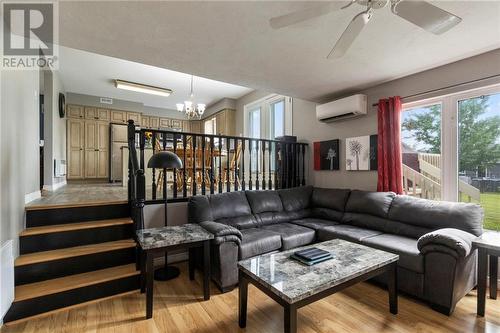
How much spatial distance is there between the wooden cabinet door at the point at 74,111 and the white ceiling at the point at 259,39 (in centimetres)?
486

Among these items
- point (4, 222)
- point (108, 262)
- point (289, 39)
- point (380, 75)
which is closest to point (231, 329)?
point (108, 262)

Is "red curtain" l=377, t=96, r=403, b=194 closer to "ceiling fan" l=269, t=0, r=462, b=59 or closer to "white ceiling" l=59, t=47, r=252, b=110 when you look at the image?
"ceiling fan" l=269, t=0, r=462, b=59

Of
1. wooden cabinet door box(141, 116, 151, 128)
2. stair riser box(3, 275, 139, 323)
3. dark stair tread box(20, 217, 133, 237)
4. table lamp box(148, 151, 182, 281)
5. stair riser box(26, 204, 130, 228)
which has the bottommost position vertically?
stair riser box(3, 275, 139, 323)

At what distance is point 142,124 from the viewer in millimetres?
7371

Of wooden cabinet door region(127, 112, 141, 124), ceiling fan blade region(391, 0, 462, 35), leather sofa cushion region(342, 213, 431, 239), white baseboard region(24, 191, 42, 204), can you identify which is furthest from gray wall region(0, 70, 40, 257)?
wooden cabinet door region(127, 112, 141, 124)

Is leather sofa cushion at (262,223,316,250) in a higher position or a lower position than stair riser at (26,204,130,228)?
lower

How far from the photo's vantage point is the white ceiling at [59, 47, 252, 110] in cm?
423

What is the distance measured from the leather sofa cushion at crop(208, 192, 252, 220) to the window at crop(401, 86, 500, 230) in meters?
2.23

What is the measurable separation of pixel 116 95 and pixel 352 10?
6460mm

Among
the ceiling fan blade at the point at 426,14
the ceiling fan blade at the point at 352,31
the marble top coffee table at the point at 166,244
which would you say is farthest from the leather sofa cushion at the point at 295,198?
the ceiling fan blade at the point at 426,14

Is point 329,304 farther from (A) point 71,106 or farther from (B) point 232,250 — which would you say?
(A) point 71,106

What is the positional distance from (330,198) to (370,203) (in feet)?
2.06

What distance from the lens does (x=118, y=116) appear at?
22.4 ft

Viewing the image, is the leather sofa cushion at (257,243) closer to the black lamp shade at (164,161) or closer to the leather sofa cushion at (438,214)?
the black lamp shade at (164,161)
